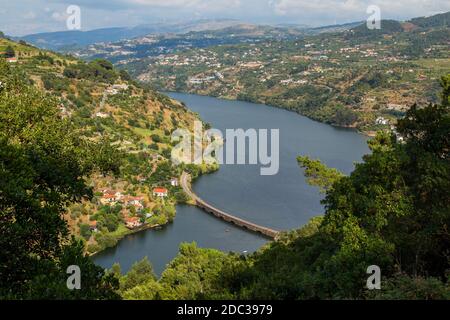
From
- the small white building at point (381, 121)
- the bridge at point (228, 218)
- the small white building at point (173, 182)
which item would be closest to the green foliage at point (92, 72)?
the small white building at point (173, 182)

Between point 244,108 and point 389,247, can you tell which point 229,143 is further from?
point 389,247

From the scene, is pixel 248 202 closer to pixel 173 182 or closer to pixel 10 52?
pixel 173 182

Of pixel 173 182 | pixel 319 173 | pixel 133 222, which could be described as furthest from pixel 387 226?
pixel 173 182

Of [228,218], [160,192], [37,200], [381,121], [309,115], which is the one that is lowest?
[228,218]

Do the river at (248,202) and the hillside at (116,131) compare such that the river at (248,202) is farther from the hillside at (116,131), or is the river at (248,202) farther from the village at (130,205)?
the hillside at (116,131)

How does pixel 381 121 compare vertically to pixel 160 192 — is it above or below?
above

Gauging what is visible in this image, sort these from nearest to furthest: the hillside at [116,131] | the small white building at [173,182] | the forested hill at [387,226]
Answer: the forested hill at [387,226], the hillside at [116,131], the small white building at [173,182]
